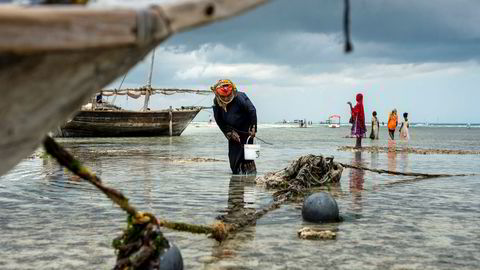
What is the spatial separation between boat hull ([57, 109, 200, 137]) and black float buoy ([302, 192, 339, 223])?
1257 inches

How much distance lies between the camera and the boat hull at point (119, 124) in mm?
37281

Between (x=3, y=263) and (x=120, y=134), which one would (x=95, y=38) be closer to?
(x=3, y=263)

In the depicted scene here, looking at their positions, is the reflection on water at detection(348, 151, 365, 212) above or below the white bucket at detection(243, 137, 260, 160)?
below

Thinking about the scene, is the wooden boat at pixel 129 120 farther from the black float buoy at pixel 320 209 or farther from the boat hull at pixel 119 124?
the black float buoy at pixel 320 209

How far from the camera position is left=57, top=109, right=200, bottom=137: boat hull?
37281 mm

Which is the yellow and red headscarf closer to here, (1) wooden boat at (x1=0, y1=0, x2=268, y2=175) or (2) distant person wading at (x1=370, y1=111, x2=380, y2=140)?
(1) wooden boat at (x1=0, y1=0, x2=268, y2=175)

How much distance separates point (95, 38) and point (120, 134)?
3846 centimetres

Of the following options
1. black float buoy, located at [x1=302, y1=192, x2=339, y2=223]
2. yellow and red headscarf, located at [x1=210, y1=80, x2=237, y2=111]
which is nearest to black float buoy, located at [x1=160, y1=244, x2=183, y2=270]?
black float buoy, located at [x1=302, y1=192, x2=339, y2=223]

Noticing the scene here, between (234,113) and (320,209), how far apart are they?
16.6 ft

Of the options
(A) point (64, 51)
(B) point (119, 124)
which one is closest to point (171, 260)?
(A) point (64, 51)

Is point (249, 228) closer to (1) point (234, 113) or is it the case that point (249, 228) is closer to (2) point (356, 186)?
(2) point (356, 186)

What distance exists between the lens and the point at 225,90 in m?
10.8

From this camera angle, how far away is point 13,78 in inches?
73.5

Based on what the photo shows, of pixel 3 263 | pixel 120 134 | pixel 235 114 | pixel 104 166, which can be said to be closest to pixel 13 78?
pixel 3 263
